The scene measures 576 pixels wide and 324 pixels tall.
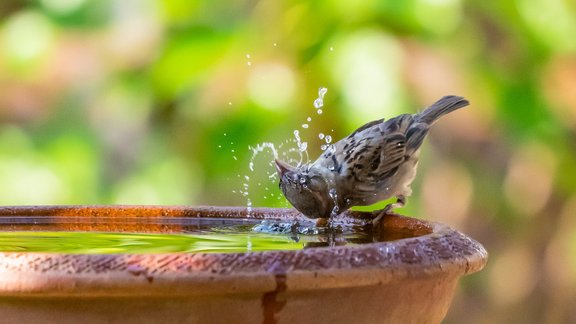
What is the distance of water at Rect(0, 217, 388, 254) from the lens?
4.45ft

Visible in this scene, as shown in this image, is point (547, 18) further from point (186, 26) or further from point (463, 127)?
point (186, 26)

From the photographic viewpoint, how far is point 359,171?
183 cm

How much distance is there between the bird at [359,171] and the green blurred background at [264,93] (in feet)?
1.61

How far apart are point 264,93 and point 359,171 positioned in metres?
0.81

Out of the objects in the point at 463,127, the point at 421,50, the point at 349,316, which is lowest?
the point at 349,316

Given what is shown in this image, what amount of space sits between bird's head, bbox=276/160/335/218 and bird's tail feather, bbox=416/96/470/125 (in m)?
0.35

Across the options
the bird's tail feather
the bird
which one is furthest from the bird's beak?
the bird's tail feather

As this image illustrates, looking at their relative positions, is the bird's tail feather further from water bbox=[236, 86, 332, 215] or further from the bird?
water bbox=[236, 86, 332, 215]

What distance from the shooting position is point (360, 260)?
1022 mm

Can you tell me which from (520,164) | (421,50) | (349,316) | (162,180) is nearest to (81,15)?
(162,180)

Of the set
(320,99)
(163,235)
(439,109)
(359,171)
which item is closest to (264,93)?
(320,99)

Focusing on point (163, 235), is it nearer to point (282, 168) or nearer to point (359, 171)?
point (282, 168)

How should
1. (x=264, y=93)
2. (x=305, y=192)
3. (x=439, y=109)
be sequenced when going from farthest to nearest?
(x=264, y=93), (x=439, y=109), (x=305, y=192)

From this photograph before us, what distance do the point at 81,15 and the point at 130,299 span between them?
1.92 m
